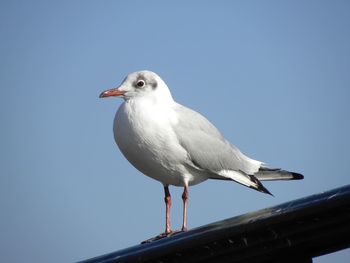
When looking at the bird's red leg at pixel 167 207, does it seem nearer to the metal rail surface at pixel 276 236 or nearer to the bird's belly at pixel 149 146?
the bird's belly at pixel 149 146

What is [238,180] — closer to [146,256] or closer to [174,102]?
[174,102]

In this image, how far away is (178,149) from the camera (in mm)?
5492

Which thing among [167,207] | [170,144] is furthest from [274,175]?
[170,144]

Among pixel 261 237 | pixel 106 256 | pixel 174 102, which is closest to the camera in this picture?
pixel 261 237

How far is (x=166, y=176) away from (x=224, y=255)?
3.79m

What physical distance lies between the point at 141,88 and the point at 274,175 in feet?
4.99

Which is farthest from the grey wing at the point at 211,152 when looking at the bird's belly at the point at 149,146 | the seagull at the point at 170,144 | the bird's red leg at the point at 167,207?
the bird's red leg at the point at 167,207

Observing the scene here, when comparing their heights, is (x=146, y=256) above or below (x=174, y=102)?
below

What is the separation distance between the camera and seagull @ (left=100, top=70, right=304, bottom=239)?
5.37 meters

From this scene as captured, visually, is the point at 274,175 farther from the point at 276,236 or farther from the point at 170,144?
the point at 276,236

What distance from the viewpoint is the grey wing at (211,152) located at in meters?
5.63

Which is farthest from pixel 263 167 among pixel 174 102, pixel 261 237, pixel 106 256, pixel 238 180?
pixel 261 237

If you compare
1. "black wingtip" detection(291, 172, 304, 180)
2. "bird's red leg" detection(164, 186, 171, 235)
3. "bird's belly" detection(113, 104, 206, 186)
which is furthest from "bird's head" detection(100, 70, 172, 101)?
"black wingtip" detection(291, 172, 304, 180)

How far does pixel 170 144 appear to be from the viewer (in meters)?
5.41
